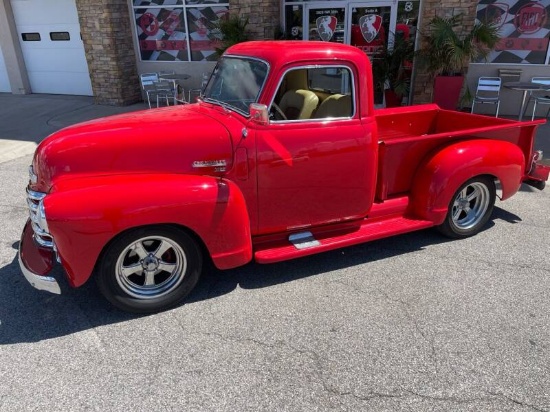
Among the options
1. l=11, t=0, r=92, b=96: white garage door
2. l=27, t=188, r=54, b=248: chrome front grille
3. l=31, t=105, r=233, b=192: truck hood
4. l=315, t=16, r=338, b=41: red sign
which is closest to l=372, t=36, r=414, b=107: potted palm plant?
l=315, t=16, r=338, b=41: red sign

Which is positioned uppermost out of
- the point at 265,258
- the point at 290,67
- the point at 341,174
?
the point at 290,67

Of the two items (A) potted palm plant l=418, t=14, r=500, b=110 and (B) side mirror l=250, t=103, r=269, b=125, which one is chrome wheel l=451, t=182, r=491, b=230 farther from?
(A) potted palm plant l=418, t=14, r=500, b=110

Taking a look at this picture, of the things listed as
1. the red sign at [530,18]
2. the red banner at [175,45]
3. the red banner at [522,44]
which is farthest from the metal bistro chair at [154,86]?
the red sign at [530,18]

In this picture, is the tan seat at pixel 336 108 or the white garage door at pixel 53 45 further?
the white garage door at pixel 53 45

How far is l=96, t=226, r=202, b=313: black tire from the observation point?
3.03m

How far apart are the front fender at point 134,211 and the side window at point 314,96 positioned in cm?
81

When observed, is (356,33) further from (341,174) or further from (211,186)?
(211,186)

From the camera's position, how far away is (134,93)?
11.3 meters

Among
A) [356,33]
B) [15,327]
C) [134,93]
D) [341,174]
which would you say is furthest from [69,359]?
[134,93]

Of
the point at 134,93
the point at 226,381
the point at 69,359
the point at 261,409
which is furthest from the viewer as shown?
the point at 134,93

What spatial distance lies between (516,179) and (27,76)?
1315 cm

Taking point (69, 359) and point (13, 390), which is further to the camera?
point (69, 359)

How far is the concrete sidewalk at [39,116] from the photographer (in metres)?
7.67

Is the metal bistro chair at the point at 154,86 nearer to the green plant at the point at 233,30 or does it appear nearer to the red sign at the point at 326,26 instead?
the green plant at the point at 233,30
